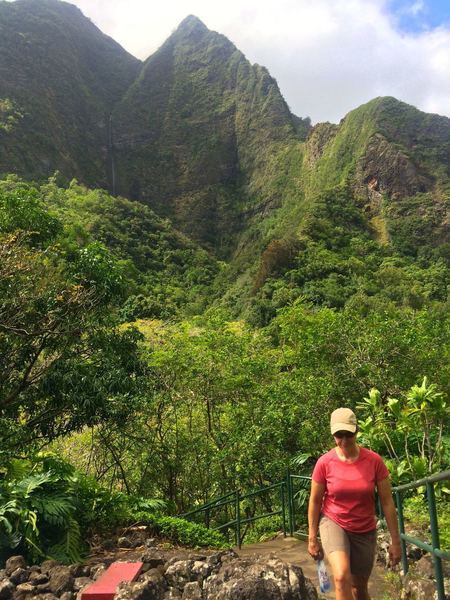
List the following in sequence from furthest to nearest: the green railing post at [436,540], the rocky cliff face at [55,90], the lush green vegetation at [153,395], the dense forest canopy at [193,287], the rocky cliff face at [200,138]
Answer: the rocky cliff face at [55,90] → the rocky cliff face at [200,138] → the dense forest canopy at [193,287] → the lush green vegetation at [153,395] → the green railing post at [436,540]

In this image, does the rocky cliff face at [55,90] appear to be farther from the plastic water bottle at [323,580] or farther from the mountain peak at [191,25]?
the plastic water bottle at [323,580]

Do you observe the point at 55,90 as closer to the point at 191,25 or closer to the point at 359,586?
the point at 191,25

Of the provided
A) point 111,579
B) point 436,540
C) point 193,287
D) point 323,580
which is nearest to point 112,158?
point 193,287

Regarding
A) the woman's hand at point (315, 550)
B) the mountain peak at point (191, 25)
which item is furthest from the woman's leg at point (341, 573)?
the mountain peak at point (191, 25)

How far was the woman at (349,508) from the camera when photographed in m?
2.87

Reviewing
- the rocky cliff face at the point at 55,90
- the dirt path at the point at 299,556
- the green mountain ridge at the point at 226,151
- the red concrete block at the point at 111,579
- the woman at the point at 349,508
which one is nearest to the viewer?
the woman at the point at 349,508

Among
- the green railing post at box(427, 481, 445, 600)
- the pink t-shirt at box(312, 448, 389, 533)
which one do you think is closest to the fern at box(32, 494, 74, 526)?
the pink t-shirt at box(312, 448, 389, 533)

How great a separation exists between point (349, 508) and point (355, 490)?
104mm

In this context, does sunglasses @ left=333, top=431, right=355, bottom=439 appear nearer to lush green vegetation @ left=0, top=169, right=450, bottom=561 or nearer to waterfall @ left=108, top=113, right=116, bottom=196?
lush green vegetation @ left=0, top=169, right=450, bottom=561

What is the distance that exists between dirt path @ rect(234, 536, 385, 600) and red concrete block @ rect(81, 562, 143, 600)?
1.40m

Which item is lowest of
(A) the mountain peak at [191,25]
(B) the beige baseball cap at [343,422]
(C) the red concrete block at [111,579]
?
(C) the red concrete block at [111,579]

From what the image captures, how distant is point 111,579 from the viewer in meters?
3.60

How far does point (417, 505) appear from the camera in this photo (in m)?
6.20

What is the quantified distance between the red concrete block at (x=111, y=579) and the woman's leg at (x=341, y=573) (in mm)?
1456
